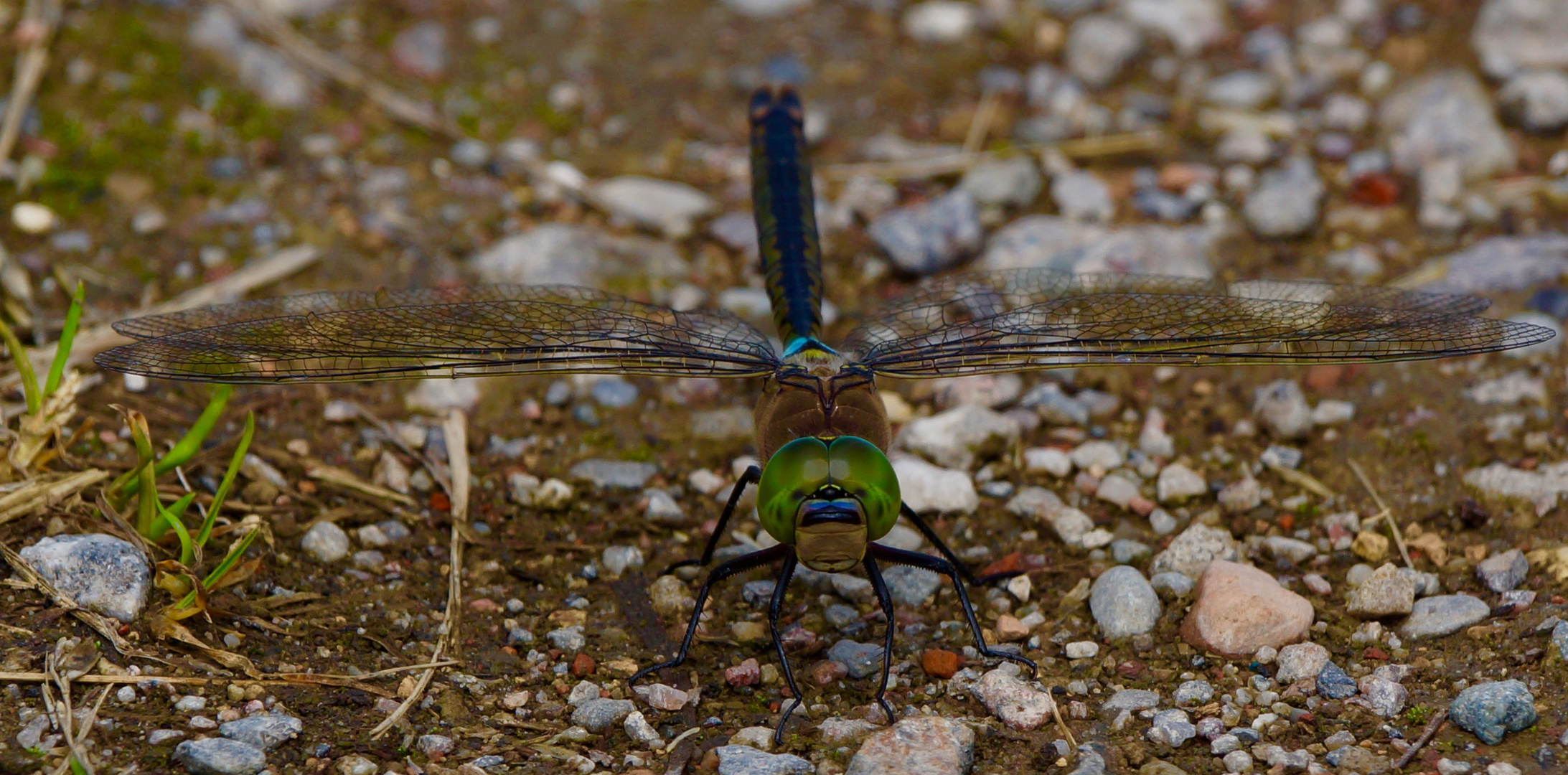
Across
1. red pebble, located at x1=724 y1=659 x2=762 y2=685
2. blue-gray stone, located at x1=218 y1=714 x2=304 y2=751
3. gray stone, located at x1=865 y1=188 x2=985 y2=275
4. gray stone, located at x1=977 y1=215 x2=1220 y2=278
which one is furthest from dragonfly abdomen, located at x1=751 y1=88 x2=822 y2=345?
blue-gray stone, located at x1=218 y1=714 x2=304 y2=751

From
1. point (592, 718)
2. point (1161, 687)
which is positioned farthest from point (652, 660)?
point (1161, 687)

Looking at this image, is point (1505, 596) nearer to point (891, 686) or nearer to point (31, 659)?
point (891, 686)

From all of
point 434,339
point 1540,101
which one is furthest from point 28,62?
point 1540,101

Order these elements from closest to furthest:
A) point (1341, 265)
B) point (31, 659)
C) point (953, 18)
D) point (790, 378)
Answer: point (31, 659) < point (790, 378) < point (1341, 265) < point (953, 18)

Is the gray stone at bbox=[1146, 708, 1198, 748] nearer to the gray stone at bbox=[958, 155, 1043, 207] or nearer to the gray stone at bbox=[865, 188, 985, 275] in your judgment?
the gray stone at bbox=[865, 188, 985, 275]

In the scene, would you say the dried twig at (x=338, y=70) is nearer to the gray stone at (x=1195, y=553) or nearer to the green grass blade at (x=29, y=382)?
the green grass blade at (x=29, y=382)

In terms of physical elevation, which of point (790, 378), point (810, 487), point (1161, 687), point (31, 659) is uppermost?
point (790, 378)

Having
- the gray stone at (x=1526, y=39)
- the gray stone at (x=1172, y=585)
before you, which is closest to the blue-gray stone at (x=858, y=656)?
the gray stone at (x=1172, y=585)

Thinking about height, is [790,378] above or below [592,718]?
above
